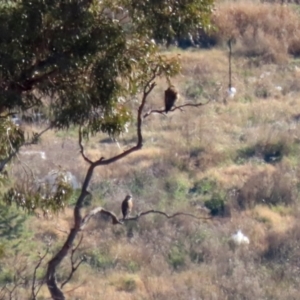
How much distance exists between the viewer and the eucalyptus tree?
25.7 feet

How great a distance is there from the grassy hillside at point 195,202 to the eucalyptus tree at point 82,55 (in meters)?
3.43

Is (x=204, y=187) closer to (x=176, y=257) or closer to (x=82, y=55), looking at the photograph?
(x=176, y=257)

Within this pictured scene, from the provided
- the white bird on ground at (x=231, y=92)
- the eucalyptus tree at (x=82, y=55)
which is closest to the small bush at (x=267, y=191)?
the white bird on ground at (x=231, y=92)

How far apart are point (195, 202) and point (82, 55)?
→ 391 inches

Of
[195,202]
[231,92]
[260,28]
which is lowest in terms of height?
[195,202]

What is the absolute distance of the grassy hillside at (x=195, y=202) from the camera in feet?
48.0

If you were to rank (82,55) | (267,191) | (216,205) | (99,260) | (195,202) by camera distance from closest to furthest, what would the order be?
1. (82,55)
2. (99,260)
3. (216,205)
4. (195,202)
5. (267,191)

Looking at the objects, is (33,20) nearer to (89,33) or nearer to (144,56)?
(89,33)

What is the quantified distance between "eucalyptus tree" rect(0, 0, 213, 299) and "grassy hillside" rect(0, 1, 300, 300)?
343 centimetres

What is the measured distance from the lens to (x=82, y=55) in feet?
26.2

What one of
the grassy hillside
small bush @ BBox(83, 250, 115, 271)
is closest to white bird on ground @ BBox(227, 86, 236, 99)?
the grassy hillside

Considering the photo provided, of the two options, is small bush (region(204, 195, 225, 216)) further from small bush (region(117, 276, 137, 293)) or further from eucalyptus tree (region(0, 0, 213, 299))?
eucalyptus tree (region(0, 0, 213, 299))

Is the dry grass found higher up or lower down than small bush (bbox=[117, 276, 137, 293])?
higher up

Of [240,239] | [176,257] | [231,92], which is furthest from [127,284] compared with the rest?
[231,92]
